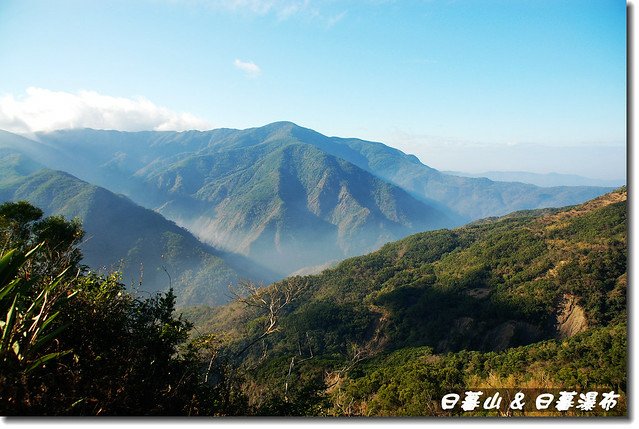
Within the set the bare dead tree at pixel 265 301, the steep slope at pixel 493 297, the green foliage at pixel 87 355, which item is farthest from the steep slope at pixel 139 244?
the green foliage at pixel 87 355

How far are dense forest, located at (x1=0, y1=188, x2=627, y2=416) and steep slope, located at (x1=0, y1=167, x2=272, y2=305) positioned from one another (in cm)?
3342

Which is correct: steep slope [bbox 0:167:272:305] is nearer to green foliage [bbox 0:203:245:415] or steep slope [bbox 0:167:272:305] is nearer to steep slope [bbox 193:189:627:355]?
steep slope [bbox 193:189:627:355]

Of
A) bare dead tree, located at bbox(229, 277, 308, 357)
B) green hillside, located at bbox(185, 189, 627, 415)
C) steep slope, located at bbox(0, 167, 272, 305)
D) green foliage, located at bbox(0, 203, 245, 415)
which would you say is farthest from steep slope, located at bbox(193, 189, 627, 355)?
steep slope, located at bbox(0, 167, 272, 305)

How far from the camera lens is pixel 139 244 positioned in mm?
88062

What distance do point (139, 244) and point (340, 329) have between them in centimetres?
7119

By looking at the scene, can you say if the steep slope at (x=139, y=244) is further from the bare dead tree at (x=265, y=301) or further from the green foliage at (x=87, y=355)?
the green foliage at (x=87, y=355)

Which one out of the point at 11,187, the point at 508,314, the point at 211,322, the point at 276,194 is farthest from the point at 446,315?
the point at 276,194

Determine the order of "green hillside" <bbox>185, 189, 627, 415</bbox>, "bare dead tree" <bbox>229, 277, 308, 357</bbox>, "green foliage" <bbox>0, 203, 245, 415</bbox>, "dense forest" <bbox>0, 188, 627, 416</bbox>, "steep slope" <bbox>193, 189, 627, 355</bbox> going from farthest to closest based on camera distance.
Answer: "steep slope" <bbox>193, 189, 627, 355</bbox> < "green hillside" <bbox>185, 189, 627, 415</bbox> < "bare dead tree" <bbox>229, 277, 308, 357</bbox> < "dense forest" <bbox>0, 188, 627, 416</bbox> < "green foliage" <bbox>0, 203, 245, 415</bbox>

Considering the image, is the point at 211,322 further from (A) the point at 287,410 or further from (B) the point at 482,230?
(A) the point at 287,410

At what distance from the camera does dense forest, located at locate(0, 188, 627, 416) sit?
3359mm

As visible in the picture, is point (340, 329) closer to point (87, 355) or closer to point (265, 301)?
point (265, 301)

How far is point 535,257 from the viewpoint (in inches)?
1120

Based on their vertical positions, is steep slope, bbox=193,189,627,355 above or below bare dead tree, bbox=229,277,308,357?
below

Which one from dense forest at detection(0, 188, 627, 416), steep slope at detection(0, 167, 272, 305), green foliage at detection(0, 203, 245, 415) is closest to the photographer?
green foliage at detection(0, 203, 245, 415)
